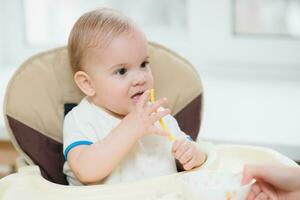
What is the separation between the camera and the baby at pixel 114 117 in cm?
119

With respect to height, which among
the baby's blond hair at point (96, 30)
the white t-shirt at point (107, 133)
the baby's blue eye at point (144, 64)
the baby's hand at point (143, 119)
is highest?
the baby's blond hair at point (96, 30)

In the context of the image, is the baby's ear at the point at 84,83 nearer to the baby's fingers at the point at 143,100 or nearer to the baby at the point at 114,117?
the baby at the point at 114,117

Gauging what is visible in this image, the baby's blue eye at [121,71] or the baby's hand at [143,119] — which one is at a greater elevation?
the baby's blue eye at [121,71]

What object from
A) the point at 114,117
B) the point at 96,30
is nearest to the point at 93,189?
the point at 114,117

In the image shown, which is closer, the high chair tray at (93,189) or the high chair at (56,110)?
the high chair tray at (93,189)

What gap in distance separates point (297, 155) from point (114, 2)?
36.2 inches

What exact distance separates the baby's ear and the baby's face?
20mm

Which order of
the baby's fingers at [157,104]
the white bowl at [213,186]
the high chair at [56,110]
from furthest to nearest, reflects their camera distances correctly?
the high chair at [56,110] < the baby's fingers at [157,104] < the white bowl at [213,186]

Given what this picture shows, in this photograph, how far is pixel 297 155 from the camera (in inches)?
61.0

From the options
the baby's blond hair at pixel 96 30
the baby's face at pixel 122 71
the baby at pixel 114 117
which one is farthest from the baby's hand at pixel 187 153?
the baby's blond hair at pixel 96 30

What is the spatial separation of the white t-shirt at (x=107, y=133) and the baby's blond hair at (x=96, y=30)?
0.12m

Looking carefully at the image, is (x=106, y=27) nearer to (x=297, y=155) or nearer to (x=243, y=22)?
(x=297, y=155)

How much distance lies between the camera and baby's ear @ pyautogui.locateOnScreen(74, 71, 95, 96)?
1.31 meters

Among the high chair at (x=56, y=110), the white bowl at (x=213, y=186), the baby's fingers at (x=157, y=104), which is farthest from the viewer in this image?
the high chair at (x=56, y=110)
